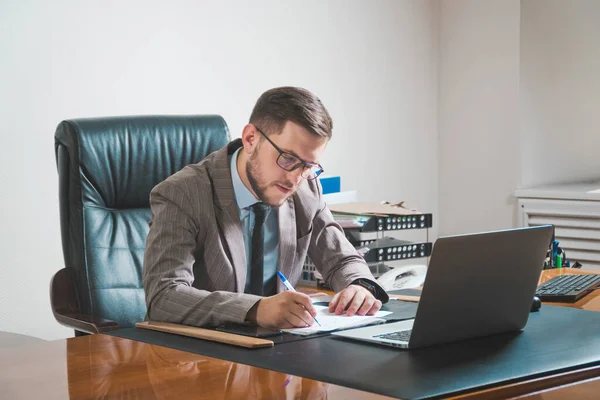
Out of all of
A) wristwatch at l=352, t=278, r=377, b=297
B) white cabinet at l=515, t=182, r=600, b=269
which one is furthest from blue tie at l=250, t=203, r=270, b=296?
white cabinet at l=515, t=182, r=600, b=269

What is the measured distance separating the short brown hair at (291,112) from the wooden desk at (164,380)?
0.62 metres

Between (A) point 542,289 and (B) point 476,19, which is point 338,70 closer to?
(B) point 476,19

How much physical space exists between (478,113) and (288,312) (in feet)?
8.82

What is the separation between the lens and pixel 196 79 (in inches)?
122

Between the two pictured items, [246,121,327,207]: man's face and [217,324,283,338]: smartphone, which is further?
[246,121,327,207]: man's face

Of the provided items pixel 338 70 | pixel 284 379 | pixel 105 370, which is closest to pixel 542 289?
pixel 284 379

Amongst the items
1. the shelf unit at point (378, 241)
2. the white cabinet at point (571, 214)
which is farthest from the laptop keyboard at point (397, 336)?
the white cabinet at point (571, 214)

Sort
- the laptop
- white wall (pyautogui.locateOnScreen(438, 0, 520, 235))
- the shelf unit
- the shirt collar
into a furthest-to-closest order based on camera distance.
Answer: white wall (pyautogui.locateOnScreen(438, 0, 520, 235)) < the shelf unit < the shirt collar < the laptop

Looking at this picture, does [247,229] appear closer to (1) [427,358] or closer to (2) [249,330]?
(2) [249,330]

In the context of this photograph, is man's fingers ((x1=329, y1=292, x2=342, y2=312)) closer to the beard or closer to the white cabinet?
the beard

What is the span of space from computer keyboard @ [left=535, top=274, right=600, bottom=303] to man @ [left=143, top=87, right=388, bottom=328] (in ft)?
1.34

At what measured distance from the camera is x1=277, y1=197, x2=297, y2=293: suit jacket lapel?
6.72 feet

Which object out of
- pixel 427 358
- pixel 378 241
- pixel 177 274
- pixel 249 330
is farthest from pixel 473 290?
pixel 378 241

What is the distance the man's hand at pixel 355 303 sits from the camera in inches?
67.5
